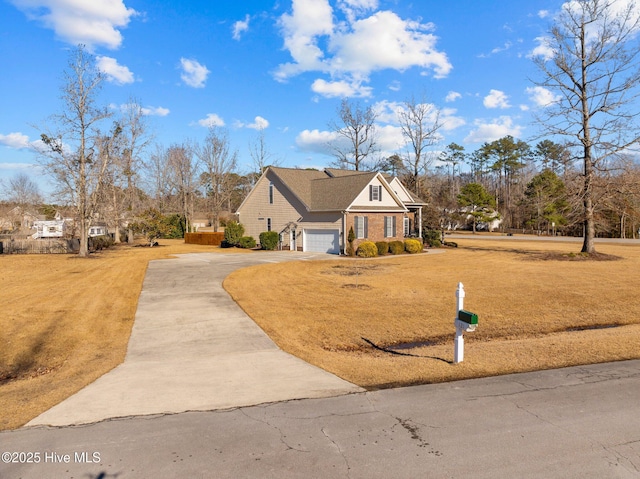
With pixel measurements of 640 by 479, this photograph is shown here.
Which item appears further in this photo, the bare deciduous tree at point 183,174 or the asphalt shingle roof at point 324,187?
the bare deciduous tree at point 183,174

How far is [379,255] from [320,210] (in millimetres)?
5744

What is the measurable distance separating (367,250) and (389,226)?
470cm

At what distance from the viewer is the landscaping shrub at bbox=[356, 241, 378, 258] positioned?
29.0 meters


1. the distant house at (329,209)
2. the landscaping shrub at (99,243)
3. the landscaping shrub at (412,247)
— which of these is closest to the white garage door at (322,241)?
the distant house at (329,209)

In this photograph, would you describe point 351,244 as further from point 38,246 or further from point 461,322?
point 38,246

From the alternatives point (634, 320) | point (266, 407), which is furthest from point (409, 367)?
point (634, 320)

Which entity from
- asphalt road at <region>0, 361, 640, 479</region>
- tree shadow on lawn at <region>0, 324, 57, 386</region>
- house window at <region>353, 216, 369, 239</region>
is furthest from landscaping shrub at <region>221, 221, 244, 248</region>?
asphalt road at <region>0, 361, 640, 479</region>

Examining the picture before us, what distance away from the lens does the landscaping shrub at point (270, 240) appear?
34.4 m

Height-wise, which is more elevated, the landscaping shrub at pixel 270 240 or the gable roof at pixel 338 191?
the gable roof at pixel 338 191

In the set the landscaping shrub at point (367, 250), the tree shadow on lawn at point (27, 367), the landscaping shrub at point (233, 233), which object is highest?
the landscaping shrub at point (233, 233)

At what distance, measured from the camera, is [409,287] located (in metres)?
17.0

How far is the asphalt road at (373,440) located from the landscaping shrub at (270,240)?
95.9 feet

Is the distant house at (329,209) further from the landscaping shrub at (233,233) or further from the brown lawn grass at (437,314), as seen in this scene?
the brown lawn grass at (437,314)

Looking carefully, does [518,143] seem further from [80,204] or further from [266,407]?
[266,407]
